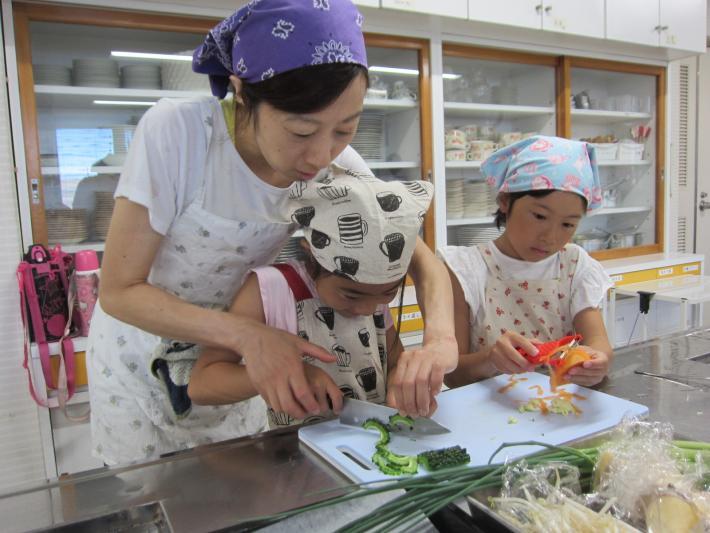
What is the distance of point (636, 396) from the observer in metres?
1.08

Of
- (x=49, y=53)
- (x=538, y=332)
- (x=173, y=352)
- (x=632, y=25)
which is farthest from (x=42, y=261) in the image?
(x=632, y=25)

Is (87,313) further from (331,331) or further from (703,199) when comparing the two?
(703,199)

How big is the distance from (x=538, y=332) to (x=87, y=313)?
1.56m

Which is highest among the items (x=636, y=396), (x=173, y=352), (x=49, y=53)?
(x=49, y=53)

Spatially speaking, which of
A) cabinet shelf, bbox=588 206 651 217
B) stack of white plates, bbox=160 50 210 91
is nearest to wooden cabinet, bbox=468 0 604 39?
cabinet shelf, bbox=588 206 651 217

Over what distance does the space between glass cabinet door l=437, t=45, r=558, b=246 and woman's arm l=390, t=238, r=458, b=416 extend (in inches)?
67.3

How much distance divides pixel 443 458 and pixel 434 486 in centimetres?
11

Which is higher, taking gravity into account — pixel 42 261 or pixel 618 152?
pixel 618 152

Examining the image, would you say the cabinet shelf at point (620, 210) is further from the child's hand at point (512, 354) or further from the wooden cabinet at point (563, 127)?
the child's hand at point (512, 354)

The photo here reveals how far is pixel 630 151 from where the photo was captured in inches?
148

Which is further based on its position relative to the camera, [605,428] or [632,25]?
[632,25]

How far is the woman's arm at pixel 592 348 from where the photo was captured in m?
1.09

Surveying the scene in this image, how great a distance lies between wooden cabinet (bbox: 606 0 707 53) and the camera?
3.11 meters

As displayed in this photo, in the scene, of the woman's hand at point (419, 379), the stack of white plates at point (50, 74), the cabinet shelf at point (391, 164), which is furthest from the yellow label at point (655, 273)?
the stack of white plates at point (50, 74)
